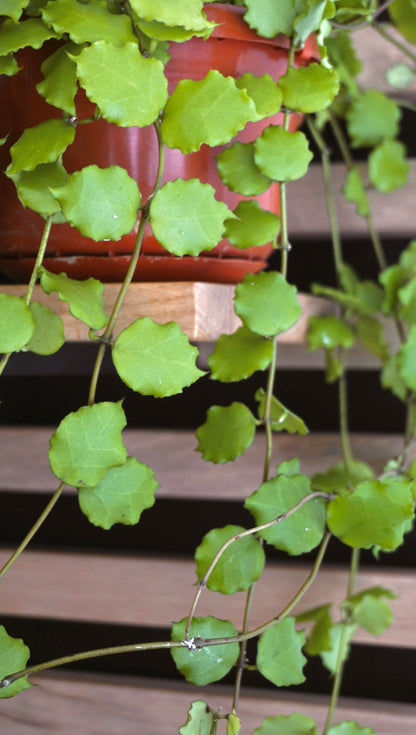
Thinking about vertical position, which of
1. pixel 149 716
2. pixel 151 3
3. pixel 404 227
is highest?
pixel 151 3

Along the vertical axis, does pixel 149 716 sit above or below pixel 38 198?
below

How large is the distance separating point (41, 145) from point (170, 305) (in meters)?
0.13

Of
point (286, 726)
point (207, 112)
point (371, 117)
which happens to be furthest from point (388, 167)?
point (286, 726)

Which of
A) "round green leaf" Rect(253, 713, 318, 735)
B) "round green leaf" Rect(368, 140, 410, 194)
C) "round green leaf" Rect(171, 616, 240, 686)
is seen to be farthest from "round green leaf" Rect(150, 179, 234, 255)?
"round green leaf" Rect(368, 140, 410, 194)

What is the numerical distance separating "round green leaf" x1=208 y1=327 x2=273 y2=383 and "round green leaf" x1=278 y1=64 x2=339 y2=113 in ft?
0.52

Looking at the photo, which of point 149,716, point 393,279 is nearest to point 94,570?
point 149,716

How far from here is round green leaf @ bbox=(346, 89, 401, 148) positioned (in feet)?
3.01

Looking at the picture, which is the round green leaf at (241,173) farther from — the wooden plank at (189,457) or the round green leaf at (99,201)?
the wooden plank at (189,457)

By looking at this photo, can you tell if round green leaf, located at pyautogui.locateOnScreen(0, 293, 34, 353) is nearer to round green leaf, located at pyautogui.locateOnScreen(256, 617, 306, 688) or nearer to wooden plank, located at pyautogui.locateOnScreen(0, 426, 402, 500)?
round green leaf, located at pyautogui.locateOnScreen(256, 617, 306, 688)

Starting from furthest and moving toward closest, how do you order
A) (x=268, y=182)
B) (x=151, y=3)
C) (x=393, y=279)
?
1. (x=393, y=279)
2. (x=268, y=182)
3. (x=151, y=3)

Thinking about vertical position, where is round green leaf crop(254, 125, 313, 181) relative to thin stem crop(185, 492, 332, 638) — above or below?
above

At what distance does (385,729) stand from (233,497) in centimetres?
31

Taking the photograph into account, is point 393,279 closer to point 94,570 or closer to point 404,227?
point 404,227

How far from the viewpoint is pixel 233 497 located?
0.98 meters
